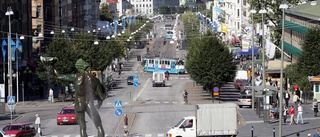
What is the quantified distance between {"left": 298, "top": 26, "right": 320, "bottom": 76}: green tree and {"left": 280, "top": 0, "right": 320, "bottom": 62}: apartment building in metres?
6.47

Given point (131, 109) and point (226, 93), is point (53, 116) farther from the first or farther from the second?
point (226, 93)

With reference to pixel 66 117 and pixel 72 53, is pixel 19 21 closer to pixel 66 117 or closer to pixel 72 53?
pixel 72 53

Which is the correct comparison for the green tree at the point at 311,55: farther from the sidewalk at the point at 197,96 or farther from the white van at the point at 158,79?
the white van at the point at 158,79

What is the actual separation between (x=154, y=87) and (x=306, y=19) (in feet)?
71.6

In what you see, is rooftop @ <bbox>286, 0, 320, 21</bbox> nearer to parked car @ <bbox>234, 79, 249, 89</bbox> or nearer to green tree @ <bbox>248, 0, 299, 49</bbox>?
green tree @ <bbox>248, 0, 299, 49</bbox>

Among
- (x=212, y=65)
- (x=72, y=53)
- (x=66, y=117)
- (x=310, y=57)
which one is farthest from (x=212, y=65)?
(x=66, y=117)

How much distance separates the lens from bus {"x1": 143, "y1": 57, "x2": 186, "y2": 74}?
456 ft

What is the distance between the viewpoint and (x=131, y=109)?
8044 cm

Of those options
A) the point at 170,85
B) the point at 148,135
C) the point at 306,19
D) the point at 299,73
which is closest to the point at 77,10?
the point at 170,85

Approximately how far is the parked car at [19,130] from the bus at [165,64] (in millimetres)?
81096

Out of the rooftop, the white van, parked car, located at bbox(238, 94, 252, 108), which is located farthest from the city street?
the rooftop

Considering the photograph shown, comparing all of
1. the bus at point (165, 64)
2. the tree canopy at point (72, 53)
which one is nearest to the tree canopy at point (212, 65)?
the tree canopy at point (72, 53)

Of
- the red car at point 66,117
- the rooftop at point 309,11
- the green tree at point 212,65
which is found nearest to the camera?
the red car at point 66,117

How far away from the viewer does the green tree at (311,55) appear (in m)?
86.0
